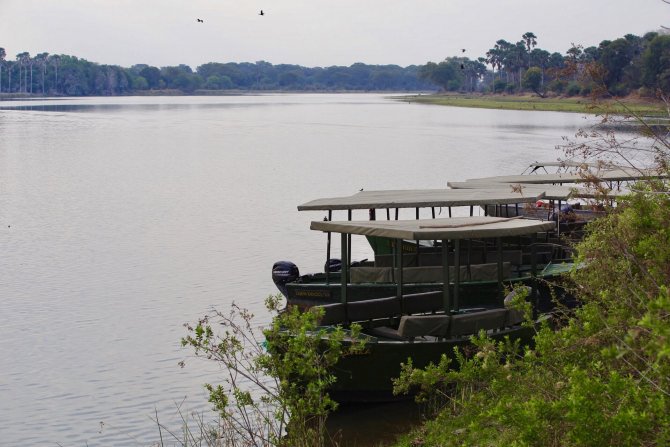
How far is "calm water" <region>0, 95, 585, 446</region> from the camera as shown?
1616 cm

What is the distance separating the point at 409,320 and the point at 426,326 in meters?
0.30

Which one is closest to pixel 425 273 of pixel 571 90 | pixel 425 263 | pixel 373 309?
pixel 425 263

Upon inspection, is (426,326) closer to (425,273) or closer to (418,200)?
(425,273)

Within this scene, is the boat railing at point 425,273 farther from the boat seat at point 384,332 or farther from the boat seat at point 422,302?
the boat seat at point 384,332

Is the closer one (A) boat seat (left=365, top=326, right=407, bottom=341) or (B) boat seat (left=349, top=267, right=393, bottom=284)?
(A) boat seat (left=365, top=326, right=407, bottom=341)

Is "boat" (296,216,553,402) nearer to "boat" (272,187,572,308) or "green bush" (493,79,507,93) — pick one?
"boat" (272,187,572,308)

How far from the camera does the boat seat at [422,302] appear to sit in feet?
51.0

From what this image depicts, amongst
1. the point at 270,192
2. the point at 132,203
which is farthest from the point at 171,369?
the point at 270,192

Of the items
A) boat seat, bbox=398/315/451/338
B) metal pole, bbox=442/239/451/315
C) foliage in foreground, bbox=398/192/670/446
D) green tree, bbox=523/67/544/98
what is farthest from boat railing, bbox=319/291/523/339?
green tree, bbox=523/67/544/98

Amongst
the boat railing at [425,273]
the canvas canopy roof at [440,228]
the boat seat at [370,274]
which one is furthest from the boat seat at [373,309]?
the boat seat at [370,274]

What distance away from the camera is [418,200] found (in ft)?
61.0

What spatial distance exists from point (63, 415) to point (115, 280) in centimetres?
982

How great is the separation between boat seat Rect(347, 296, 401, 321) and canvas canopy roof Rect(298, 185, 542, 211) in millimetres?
3172

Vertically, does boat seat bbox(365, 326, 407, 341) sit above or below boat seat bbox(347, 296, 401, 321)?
below
